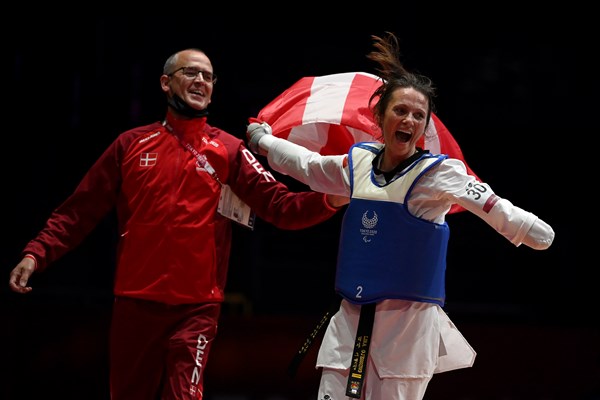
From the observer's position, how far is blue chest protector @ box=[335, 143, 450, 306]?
2756 mm

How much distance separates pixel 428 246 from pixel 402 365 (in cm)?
37

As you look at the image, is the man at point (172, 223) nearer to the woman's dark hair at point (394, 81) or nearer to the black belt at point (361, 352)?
the woman's dark hair at point (394, 81)

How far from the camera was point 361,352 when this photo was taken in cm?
270

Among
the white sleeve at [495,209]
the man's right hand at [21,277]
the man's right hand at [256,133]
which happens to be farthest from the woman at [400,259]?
the man's right hand at [21,277]

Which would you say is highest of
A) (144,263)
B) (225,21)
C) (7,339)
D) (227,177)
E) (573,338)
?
(225,21)

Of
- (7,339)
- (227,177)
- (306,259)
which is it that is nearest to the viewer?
(227,177)

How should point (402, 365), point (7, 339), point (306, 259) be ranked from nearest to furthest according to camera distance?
point (402, 365), point (7, 339), point (306, 259)

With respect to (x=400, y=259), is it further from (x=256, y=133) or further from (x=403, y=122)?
A: (x=256, y=133)

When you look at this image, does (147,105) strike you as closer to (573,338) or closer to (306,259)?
(306,259)

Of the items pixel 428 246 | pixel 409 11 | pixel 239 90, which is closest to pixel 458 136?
pixel 409 11

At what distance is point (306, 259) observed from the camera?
252 inches

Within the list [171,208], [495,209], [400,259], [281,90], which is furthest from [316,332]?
[281,90]

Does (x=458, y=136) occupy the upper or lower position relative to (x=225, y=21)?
lower

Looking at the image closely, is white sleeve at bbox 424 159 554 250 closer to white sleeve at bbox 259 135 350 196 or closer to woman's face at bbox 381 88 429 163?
woman's face at bbox 381 88 429 163
